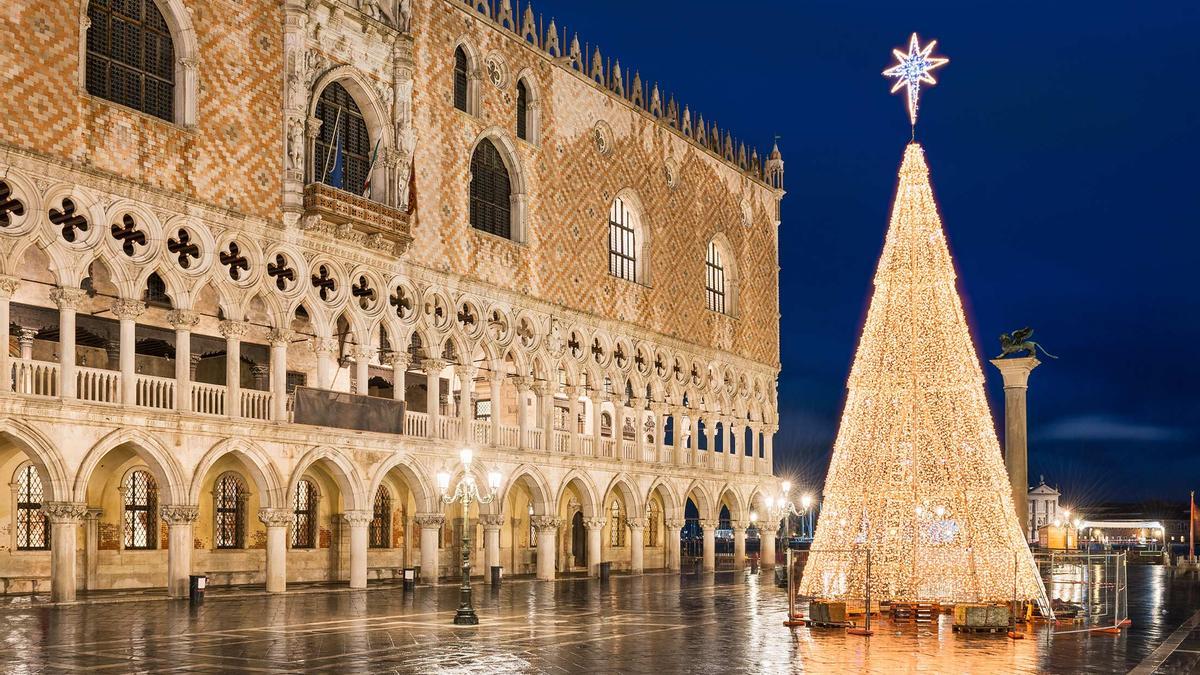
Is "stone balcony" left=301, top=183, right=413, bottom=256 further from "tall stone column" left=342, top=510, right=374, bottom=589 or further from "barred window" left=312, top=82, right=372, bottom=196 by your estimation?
"tall stone column" left=342, top=510, right=374, bottom=589

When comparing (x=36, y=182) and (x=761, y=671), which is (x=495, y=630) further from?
(x=36, y=182)

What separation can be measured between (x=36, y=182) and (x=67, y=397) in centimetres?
375

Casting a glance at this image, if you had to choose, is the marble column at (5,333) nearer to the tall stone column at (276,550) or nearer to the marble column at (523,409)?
the tall stone column at (276,550)

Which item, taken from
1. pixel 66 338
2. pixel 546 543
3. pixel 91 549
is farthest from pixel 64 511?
pixel 546 543

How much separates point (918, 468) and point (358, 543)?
1448 centimetres

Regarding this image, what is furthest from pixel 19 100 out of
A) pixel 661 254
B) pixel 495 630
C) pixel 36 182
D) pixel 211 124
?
pixel 661 254

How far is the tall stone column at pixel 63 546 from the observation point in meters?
22.8

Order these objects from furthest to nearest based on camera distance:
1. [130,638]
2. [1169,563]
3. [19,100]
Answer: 1. [1169,563]
2. [19,100]
3. [130,638]

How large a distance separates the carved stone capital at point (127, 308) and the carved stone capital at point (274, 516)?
490 cm

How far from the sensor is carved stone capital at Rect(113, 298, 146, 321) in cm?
2428

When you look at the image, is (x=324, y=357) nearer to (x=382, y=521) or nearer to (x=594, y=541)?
(x=382, y=521)

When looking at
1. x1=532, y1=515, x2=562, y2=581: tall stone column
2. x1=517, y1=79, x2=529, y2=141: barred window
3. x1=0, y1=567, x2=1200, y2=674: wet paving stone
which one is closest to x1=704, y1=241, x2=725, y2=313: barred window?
x1=517, y1=79, x2=529, y2=141: barred window

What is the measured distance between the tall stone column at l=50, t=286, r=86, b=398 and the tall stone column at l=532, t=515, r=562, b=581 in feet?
46.8

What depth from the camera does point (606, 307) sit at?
38.2 metres
